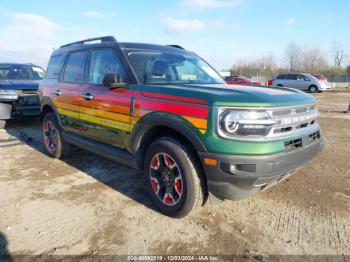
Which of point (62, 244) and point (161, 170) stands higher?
point (161, 170)

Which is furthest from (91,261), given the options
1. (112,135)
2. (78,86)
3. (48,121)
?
(48,121)

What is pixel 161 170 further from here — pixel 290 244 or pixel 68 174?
pixel 68 174

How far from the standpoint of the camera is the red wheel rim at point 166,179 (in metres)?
3.25

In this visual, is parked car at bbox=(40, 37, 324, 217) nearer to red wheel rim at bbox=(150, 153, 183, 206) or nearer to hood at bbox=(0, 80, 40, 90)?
red wheel rim at bbox=(150, 153, 183, 206)

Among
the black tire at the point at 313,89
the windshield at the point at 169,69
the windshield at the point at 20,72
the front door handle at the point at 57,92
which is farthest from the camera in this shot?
the black tire at the point at 313,89

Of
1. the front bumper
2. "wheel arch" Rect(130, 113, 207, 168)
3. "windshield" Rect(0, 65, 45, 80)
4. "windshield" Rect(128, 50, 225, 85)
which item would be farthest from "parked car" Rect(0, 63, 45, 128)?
the front bumper

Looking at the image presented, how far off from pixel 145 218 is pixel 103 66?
2.12m

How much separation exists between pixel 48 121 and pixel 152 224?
342 centimetres

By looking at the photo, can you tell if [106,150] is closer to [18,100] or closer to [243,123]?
[243,123]

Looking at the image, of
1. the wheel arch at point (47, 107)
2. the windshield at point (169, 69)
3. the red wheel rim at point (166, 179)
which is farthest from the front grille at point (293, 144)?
the wheel arch at point (47, 107)

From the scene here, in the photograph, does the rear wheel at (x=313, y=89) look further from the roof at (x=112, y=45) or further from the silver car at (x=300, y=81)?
the roof at (x=112, y=45)

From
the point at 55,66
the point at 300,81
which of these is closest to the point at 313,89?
the point at 300,81

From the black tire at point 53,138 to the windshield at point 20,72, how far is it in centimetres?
412

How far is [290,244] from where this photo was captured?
2.88 meters
